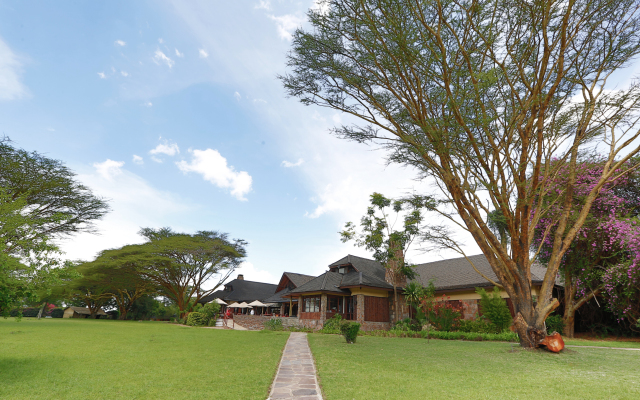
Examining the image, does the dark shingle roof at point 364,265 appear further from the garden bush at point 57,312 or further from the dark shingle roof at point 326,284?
the garden bush at point 57,312

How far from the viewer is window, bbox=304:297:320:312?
2252 cm

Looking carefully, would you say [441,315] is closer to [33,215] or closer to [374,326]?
[374,326]

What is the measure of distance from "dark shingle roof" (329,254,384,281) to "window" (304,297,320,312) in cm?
369

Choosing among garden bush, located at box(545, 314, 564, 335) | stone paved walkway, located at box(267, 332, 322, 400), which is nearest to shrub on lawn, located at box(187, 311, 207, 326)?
stone paved walkway, located at box(267, 332, 322, 400)

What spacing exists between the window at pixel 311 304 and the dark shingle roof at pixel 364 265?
12.1 ft

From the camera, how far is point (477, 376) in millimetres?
5941

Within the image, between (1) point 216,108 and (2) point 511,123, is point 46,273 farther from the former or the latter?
(2) point 511,123

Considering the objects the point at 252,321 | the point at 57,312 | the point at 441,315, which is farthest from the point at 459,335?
the point at 57,312

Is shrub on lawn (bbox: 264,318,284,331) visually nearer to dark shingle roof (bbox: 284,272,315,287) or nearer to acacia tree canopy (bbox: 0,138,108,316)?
dark shingle roof (bbox: 284,272,315,287)

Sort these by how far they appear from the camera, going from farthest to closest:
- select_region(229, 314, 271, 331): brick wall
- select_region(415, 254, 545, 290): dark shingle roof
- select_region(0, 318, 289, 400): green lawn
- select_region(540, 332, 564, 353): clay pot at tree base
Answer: select_region(229, 314, 271, 331): brick wall < select_region(415, 254, 545, 290): dark shingle roof < select_region(540, 332, 564, 353): clay pot at tree base < select_region(0, 318, 289, 400): green lawn

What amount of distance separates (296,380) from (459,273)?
18866mm

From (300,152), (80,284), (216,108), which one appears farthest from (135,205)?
(80,284)

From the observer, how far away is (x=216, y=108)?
1479 cm

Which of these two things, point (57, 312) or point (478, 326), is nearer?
point (478, 326)
